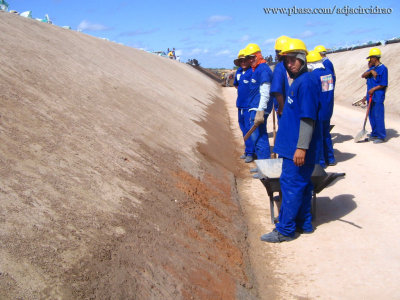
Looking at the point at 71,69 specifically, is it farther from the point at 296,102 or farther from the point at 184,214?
the point at 296,102

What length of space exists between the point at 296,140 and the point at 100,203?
2335 mm

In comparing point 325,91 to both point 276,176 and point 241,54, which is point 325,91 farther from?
point 276,176

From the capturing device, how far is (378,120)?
10.1 m

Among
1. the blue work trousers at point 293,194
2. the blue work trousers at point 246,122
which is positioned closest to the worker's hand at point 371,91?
the blue work trousers at point 246,122

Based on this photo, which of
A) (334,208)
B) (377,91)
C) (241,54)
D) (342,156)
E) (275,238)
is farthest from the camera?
(377,91)

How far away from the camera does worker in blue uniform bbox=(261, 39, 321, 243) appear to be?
14.7 feet

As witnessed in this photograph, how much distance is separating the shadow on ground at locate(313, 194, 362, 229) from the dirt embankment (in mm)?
1167

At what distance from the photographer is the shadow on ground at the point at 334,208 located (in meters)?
5.53

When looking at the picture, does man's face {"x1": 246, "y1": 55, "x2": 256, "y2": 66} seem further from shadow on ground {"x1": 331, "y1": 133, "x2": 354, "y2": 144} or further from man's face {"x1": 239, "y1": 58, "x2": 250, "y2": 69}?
shadow on ground {"x1": 331, "y1": 133, "x2": 354, "y2": 144}

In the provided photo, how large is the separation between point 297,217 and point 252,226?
713mm

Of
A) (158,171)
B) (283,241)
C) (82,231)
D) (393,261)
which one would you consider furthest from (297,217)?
(82,231)

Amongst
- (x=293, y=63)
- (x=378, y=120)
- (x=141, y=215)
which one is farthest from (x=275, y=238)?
(x=378, y=120)

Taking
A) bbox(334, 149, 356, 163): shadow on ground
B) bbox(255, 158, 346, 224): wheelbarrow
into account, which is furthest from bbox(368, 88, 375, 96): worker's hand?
bbox(255, 158, 346, 224): wheelbarrow

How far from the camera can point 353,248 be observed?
463 cm
